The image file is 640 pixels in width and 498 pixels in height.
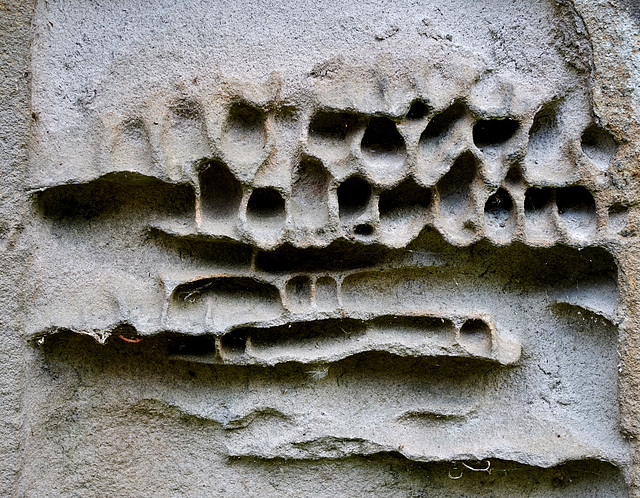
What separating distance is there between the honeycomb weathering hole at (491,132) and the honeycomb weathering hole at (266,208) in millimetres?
347

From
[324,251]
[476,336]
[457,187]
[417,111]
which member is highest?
[417,111]

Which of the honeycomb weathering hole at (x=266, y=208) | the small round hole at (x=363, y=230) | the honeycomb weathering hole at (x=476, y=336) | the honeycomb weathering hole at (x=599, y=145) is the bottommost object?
the honeycomb weathering hole at (x=476, y=336)

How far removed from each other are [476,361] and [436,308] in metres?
0.12

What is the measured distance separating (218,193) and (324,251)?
0.20m

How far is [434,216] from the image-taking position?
1.00m

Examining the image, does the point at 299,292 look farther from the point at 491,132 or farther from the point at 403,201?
the point at 491,132

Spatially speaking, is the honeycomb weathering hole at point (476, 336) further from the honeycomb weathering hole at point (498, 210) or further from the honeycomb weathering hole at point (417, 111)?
the honeycomb weathering hole at point (417, 111)

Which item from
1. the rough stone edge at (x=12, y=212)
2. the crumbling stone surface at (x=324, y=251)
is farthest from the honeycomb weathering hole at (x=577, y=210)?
the rough stone edge at (x=12, y=212)

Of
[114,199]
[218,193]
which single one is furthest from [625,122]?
[114,199]

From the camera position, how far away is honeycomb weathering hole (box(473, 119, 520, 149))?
39.7 inches

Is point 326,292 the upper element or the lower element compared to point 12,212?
lower

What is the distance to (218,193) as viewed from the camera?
1.02 metres

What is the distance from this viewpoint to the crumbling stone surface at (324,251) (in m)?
0.98

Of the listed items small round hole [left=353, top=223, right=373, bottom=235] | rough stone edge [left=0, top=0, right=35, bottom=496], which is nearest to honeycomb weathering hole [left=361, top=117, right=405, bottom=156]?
small round hole [left=353, top=223, right=373, bottom=235]
